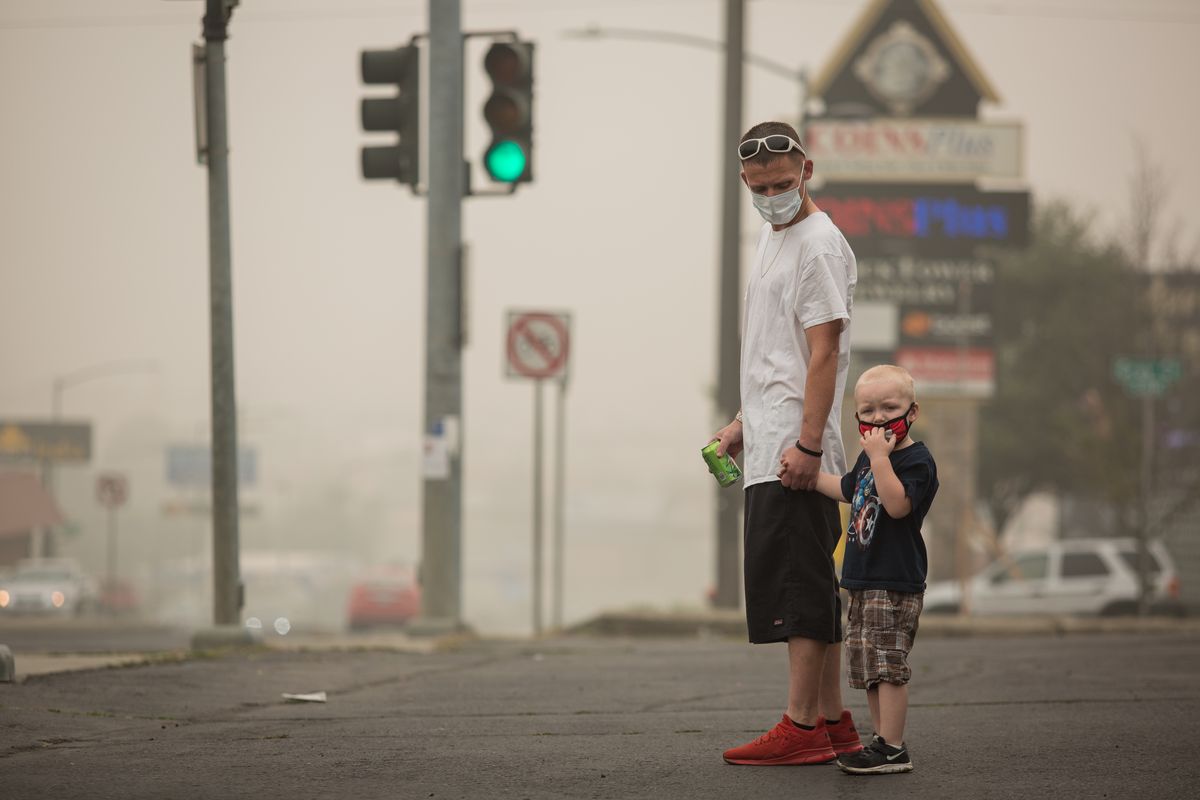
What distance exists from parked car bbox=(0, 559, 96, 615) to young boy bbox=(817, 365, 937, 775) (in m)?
39.6

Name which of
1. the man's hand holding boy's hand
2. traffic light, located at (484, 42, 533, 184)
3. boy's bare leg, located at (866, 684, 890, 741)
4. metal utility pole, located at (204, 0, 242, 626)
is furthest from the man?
traffic light, located at (484, 42, 533, 184)

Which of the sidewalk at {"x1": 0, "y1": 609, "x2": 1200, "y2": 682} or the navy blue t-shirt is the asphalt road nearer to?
the navy blue t-shirt

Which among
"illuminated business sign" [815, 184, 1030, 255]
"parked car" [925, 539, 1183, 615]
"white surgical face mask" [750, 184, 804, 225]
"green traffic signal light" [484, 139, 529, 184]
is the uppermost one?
"illuminated business sign" [815, 184, 1030, 255]

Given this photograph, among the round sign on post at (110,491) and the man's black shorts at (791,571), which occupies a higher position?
the man's black shorts at (791,571)

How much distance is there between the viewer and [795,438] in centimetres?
530

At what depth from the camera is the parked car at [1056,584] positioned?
27.2m

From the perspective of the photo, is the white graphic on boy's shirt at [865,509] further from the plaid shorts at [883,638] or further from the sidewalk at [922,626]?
the sidewalk at [922,626]

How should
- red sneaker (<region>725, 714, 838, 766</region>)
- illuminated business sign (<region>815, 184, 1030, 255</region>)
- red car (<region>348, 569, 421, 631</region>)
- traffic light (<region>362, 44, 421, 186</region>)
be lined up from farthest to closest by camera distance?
red car (<region>348, 569, 421, 631</region>) < illuminated business sign (<region>815, 184, 1030, 255</region>) < traffic light (<region>362, 44, 421, 186</region>) < red sneaker (<region>725, 714, 838, 766</region>)

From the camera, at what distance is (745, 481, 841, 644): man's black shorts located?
206 inches

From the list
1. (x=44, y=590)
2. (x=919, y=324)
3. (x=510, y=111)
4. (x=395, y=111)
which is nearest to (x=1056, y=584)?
(x=919, y=324)

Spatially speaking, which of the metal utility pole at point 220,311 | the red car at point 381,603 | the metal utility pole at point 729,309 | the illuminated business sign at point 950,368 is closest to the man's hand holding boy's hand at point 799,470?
the metal utility pole at point 220,311

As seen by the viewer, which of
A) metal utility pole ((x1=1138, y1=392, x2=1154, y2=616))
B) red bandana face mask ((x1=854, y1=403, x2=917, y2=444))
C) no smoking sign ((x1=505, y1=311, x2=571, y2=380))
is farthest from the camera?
metal utility pole ((x1=1138, y1=392, x2=1154, y2=616))

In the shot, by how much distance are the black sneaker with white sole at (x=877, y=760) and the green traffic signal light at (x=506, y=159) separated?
7.27 metres

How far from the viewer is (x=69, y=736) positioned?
5.77 m
